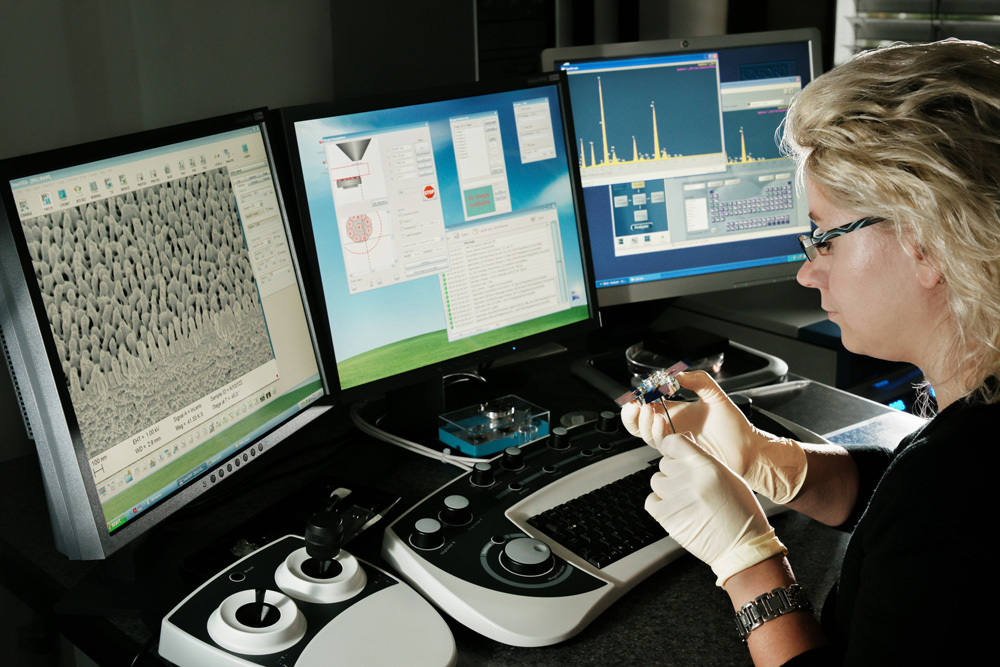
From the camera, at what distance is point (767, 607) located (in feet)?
2.72

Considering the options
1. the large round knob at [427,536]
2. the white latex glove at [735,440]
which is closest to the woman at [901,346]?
the white latex glove at [735,440]

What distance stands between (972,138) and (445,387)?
917 millimetres

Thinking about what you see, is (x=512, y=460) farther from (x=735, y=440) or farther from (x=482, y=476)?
(x=735, y=440)

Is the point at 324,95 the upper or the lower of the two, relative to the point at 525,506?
upper

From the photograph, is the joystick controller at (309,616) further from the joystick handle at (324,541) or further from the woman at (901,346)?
the woman at (901,346)

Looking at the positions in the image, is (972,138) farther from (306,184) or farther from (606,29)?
(606,29)

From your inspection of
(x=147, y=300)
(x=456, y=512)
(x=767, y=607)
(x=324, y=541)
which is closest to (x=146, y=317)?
(x=147, y=300)

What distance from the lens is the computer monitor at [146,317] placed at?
743 millimetres

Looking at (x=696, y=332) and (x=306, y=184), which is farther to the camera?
(x=696, y=332)

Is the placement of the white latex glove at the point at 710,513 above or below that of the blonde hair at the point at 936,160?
below

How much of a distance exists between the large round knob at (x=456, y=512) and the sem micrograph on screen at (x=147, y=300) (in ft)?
0.94

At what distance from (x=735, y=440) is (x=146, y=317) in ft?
2.41

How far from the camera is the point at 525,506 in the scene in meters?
1.02

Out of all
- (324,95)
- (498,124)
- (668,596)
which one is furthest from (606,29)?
(668,596)
